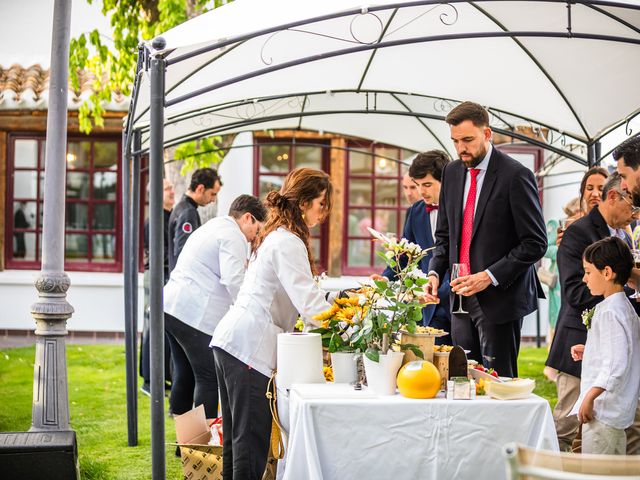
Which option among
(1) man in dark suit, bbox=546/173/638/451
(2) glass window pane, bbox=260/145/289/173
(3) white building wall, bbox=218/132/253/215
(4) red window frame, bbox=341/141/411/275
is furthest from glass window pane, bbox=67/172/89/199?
(1) man in dark suit, bbox=546/173/638/451

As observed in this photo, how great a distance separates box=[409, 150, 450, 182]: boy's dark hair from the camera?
592cm

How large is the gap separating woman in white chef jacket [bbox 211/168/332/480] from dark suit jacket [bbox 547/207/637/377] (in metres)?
1.60

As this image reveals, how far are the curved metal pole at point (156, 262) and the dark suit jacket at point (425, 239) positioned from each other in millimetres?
1937

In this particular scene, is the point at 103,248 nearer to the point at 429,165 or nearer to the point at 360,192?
the point at 360,192

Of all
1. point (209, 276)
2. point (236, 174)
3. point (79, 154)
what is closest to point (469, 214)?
point (209, 276)

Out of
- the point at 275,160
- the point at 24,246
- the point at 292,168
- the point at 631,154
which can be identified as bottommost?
the point at 24,246

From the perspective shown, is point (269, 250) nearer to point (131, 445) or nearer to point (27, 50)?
point (131, 445)

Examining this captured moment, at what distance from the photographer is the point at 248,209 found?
618cm

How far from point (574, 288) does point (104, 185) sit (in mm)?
10398

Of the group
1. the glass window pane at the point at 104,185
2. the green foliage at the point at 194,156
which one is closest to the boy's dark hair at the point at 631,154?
the green foliage at the point at 194,156

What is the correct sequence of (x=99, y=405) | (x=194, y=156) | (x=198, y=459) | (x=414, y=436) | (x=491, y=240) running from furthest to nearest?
(x=194, y=156)
(x=99, y=405)
(x=198, y=459)
(x=491, y=240)
(x=414, y=436)

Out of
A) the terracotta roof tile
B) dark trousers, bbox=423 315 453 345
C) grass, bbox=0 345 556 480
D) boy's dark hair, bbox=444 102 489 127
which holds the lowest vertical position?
grass, bbox=0 345 556 480

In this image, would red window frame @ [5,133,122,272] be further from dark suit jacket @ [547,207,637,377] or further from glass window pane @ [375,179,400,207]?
dark suit jacket @ [547,207,637,377]

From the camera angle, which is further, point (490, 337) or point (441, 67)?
point (441, 67)
